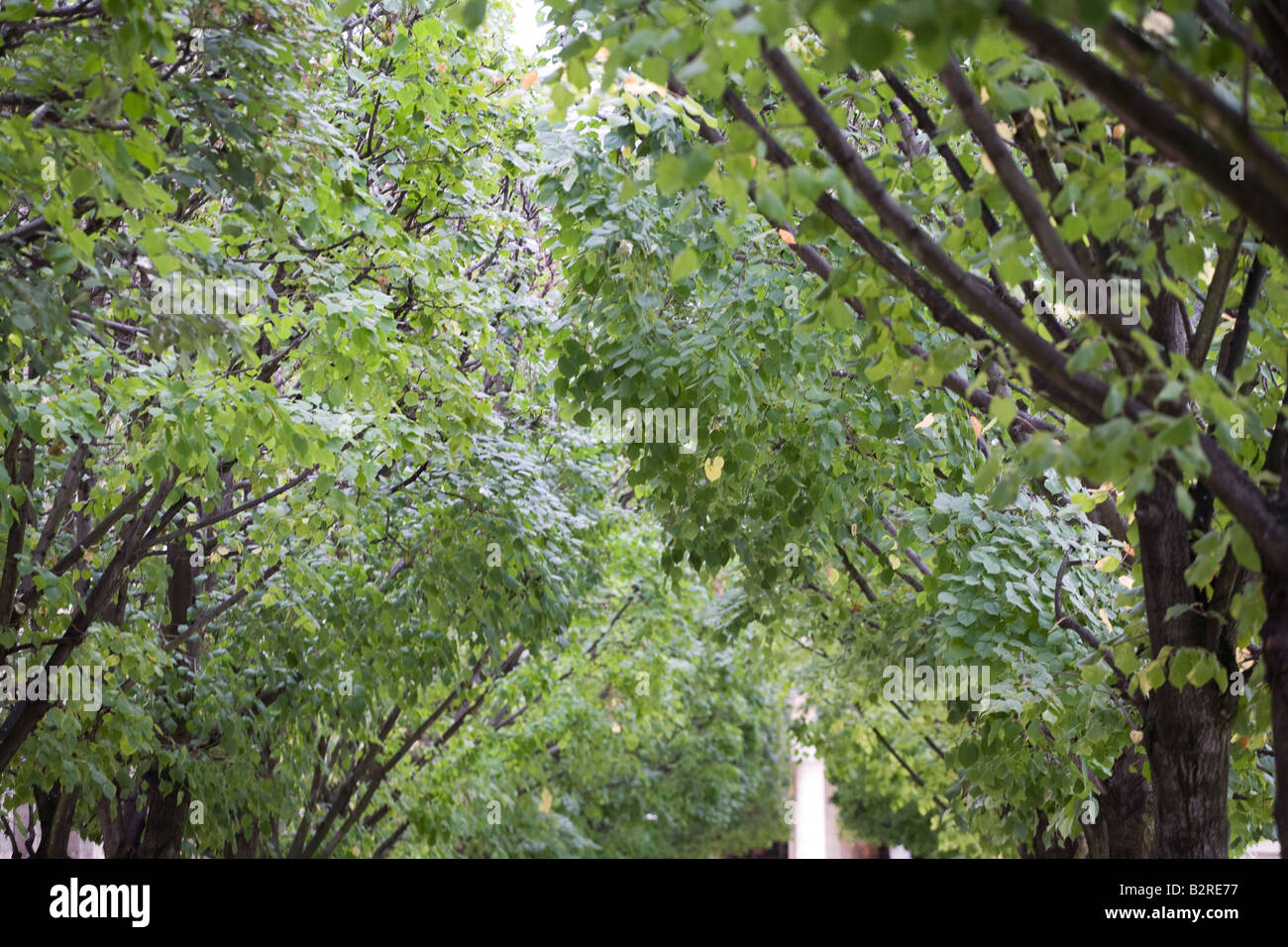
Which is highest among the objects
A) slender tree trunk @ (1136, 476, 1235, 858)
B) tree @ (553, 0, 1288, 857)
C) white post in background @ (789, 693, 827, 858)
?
tree @ (553, 0, 1288, 857)

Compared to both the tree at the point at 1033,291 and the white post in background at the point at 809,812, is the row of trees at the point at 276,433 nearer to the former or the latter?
the tree at the point at 1033,291

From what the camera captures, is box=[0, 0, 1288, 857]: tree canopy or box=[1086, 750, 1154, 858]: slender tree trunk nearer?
box=[0, 0, 1288, 857]: tree canopy

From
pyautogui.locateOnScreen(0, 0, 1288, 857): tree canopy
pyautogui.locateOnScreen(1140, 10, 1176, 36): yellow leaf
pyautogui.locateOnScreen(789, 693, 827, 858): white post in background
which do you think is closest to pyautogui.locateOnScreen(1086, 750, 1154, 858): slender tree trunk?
pyautogui.locateOnScreen(0, 0, 1288, 857): tree canopy

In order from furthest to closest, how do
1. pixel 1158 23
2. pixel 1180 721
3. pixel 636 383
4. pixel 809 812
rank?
1. pixel 809 812
2. pixel 636 383
3. pixel 1180 721
4. pixel 1158 23

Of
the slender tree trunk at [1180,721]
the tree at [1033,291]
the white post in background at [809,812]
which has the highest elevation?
the tree at [1033,291]

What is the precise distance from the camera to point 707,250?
22.9 ft

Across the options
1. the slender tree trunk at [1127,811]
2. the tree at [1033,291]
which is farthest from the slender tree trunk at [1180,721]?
the slender tree trunk at [1127,811]

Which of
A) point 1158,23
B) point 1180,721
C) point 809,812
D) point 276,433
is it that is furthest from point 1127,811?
point 809,812

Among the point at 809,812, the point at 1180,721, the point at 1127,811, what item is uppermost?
the point at 1180,721

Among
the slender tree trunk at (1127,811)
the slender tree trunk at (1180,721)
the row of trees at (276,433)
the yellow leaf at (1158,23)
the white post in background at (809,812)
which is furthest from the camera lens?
the white post in background at (809,812)

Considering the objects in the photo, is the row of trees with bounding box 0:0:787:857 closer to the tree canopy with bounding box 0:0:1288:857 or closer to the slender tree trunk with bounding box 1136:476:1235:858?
the tree canopy with bounding box 0:0:1288:857

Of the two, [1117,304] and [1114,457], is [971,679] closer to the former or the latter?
[1117,304]

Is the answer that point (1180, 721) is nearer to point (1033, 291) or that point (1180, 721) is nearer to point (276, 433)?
point (1033, 291)

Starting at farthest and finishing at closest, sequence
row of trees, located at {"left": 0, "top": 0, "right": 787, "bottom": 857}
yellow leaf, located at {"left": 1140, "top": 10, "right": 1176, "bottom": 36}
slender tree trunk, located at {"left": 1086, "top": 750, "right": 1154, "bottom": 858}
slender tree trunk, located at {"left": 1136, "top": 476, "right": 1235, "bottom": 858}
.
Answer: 1. slender tree trunk, located at {"left": 1086, "top": 750, "right": 1154, "bottom": 858}
2. row of trees, located at {"left": 0, "top": 0, "right": 787, "bottom": 857}
3. slender tree trunk, located at {"left": 1136, "top": 476, "right": 1235, "bottom": 858}
4. yellow leaf, located at {"left": 1140, "top": 10, "right": 1176, "bottom": 36}
